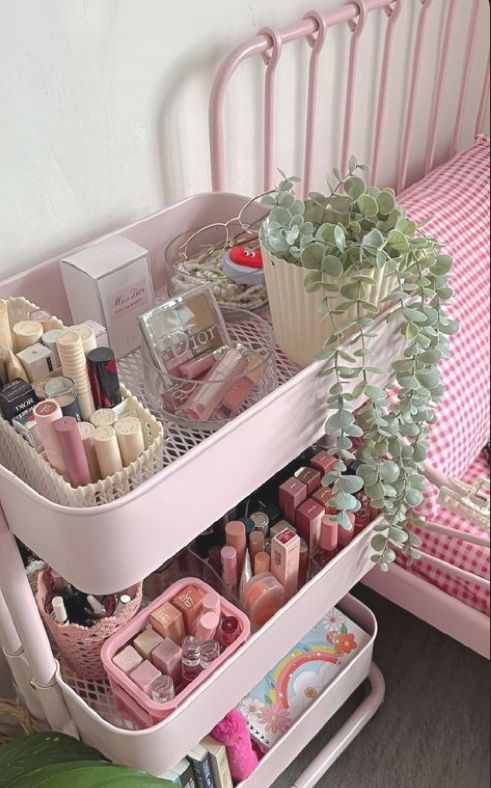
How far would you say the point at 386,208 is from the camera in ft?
2.84

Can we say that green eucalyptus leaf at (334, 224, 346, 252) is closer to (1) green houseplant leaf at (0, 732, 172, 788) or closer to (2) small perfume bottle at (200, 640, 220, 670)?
(2) small perfume bottle at (200, 640, 220, 670)

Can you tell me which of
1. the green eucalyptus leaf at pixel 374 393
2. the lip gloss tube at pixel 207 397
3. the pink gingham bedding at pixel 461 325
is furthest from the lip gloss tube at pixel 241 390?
the pink gingham bedding at pixel 461 325

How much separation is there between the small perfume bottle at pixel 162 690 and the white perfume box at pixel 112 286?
0.41 m

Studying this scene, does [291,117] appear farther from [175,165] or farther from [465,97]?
[465,97]

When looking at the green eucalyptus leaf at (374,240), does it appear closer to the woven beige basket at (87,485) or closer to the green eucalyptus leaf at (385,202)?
Answer: the green eucalyptus leaf at (385,202)

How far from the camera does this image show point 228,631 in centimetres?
98

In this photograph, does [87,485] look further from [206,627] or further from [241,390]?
[206,627]

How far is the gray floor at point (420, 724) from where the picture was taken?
1422mm

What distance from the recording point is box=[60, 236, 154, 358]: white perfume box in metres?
0.88

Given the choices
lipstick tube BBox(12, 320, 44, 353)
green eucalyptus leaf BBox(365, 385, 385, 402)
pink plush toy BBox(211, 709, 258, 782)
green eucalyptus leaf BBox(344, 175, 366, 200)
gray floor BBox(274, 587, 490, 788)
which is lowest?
gray floor BBox(274, 587, 490, 788)

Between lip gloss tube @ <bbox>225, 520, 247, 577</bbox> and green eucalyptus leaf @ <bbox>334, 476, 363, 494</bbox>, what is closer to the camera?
green eucalyptus leaf @ <bbox>334, 476, 363, 494</bbox>

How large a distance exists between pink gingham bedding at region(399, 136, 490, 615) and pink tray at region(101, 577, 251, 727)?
54cm

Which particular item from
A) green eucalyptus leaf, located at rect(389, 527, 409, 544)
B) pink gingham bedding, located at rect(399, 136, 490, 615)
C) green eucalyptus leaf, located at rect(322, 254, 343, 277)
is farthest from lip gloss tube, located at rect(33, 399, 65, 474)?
pink gingham bedding, located at rect(399, 136, 490, 615)

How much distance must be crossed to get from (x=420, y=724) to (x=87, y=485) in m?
1.12
